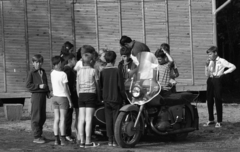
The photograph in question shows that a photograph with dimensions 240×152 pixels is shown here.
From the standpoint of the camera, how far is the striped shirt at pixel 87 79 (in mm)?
10602

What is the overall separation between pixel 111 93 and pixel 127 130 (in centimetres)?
74

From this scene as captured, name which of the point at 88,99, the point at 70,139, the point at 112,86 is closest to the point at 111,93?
the point at 112,86

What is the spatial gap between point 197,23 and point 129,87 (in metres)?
11.8

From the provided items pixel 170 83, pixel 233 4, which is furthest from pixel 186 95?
pixel 233 4

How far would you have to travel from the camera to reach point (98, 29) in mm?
21953

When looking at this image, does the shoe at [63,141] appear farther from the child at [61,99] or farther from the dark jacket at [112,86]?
the dark jacket at [112,86]

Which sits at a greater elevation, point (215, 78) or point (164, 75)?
point (164, 75)

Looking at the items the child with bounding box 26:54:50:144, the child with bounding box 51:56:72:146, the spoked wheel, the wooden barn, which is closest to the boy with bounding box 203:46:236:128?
the spoked wheel

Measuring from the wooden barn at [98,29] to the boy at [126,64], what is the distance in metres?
10.5

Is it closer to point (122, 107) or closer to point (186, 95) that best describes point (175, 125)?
point (186, 95)

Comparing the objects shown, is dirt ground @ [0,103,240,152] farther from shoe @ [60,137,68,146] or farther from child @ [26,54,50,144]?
child @ [26,54,50,144]

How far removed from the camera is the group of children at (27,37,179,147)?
34.9 ft

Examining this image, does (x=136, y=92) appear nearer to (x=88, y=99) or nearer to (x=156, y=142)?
(x=88, y=99)

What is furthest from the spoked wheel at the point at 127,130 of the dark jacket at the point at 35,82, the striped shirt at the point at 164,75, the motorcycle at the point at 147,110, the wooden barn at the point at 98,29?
the wooden barn at the point at 98,29
